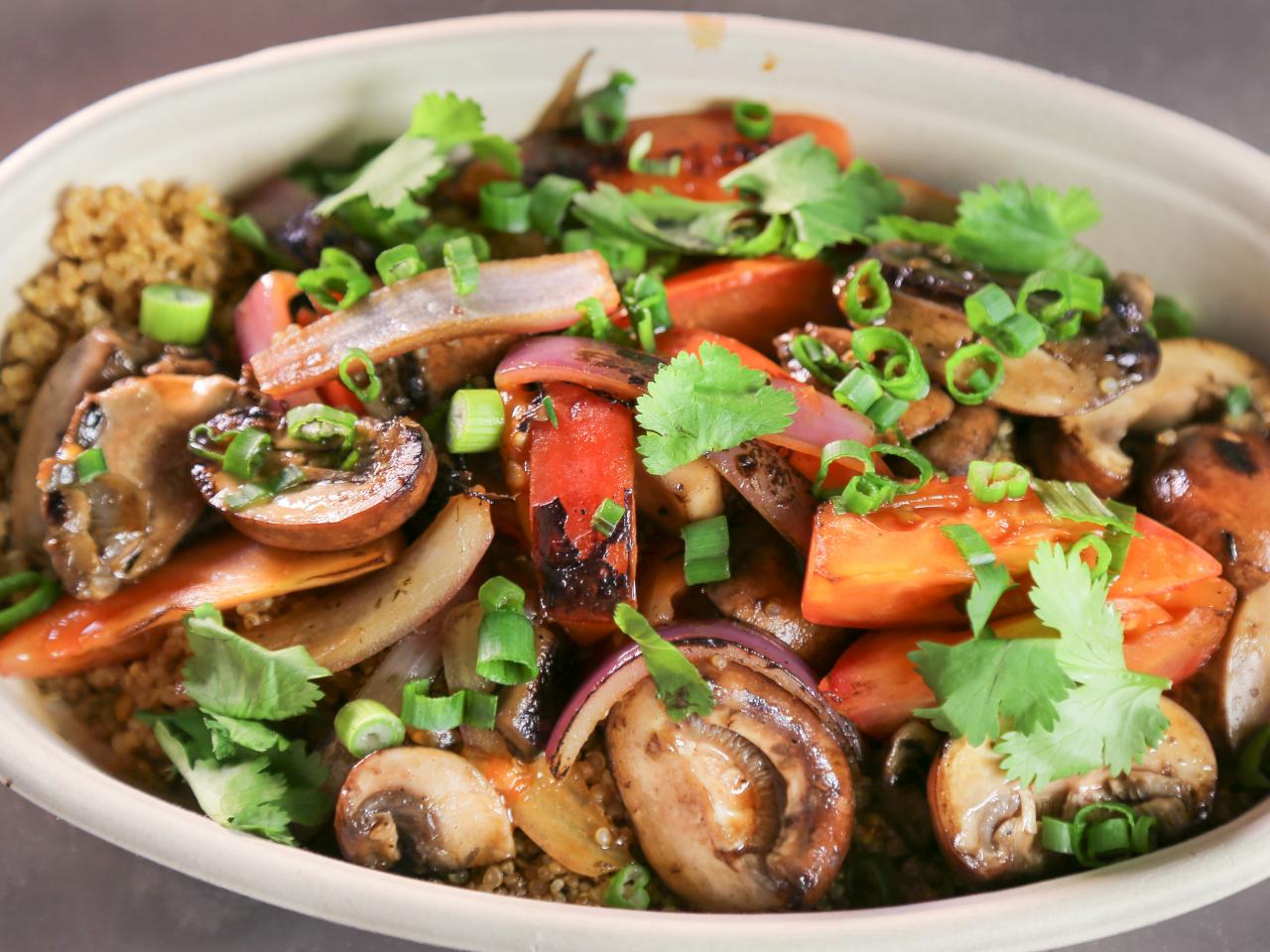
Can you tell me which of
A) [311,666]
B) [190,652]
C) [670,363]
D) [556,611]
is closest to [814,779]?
[556,611]

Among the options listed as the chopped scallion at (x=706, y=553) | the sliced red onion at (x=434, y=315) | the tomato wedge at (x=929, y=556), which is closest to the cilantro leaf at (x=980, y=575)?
the tomato wedge at (x=929, y=556)

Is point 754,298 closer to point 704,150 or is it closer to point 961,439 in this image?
point 704,150

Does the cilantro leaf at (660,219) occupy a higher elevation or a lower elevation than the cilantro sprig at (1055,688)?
higher

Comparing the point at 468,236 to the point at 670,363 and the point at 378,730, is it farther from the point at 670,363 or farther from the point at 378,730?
the point at 378,730

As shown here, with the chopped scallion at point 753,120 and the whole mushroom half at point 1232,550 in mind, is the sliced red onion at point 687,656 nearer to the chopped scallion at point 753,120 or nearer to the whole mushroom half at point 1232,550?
the whole mushroom half at point 1232,550

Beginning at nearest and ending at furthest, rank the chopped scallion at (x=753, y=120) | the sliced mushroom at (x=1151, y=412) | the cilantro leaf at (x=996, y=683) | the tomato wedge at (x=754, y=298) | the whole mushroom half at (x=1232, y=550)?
the cilantro leaf at (x=996, y=683)
the whole mushroom half at (x=1232, y=550)
the sliced mushroom at (x=1151, y=412)
the tomato wedge at (x=754, y=298)
the chopped scallion at (x=753, y=120)

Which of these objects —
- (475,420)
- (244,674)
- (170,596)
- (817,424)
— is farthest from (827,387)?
(170,596)
